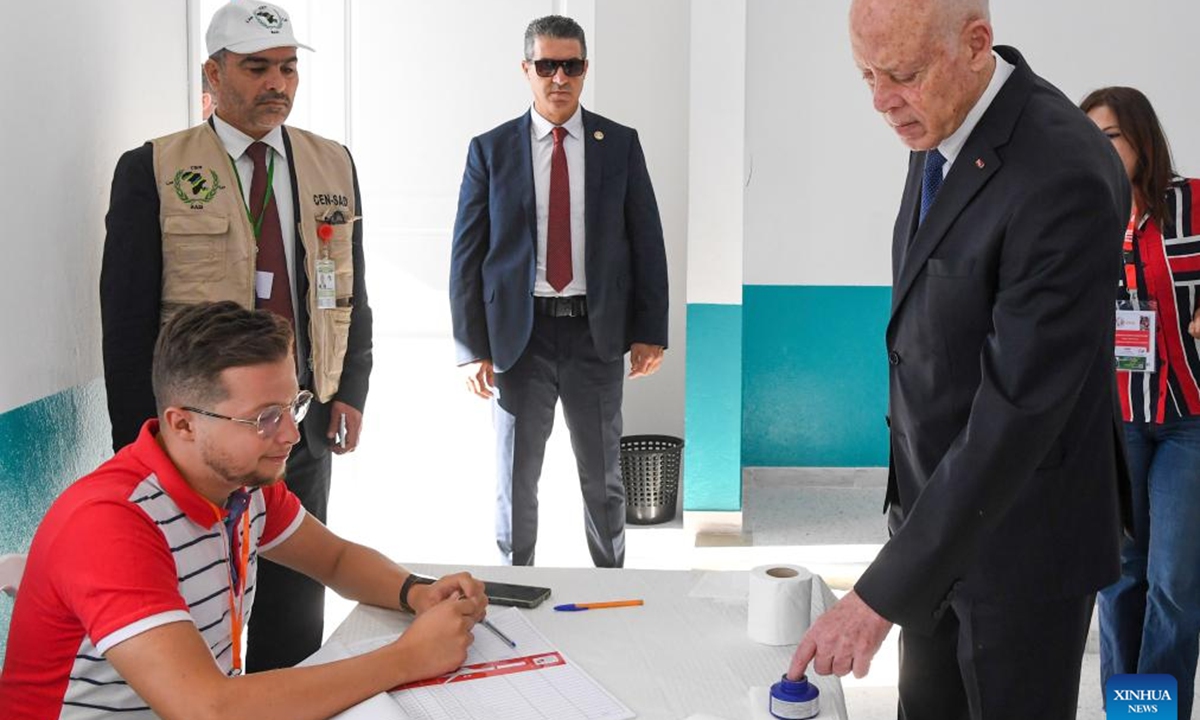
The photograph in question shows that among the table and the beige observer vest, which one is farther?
the beige observer vest

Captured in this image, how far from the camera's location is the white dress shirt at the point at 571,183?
4.12 metres

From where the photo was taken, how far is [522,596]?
2143mm

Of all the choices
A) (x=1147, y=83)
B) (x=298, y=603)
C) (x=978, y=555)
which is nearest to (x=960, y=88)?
(x=978, y=555)

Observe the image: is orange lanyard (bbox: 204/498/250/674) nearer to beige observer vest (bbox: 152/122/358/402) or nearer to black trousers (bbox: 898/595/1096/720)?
beige observer vest (bbox: 152/122/358/402)

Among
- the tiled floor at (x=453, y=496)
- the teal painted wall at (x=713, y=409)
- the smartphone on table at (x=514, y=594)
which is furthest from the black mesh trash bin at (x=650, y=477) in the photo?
the smartphone on table at (x=514, y=594)

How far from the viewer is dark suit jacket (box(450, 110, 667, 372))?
408 centimetres

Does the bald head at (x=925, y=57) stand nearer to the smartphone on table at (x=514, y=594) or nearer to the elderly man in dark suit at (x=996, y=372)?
the elderly man in dark suit at (x=996, y=372)

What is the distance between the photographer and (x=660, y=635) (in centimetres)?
203

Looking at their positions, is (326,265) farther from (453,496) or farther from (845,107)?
(845,107)

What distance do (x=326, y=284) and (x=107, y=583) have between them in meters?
1.55

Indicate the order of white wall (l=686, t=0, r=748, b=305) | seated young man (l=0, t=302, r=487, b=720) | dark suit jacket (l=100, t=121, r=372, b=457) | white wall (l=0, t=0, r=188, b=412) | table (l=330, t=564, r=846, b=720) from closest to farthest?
seated young man (l=0, t=302, r=487, b=720) < table (l=330, t=564, r=846, b=720) < white wall (l=0, t=0, r=188, b=412) < dark suit jacket (l=100, t=121, r=372, b=457) < white wall (l=686, t=0, r=748, b=305)

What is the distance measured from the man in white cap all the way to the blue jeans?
1.96 meters

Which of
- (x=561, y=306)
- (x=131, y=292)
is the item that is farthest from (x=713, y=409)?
(x=131, y=292)

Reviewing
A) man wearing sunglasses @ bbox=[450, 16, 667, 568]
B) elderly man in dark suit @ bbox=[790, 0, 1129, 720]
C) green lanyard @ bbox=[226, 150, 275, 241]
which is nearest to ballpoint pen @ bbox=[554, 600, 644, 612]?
elderly man in dark suit @ bbox=[790, 0, 1129, 720]
